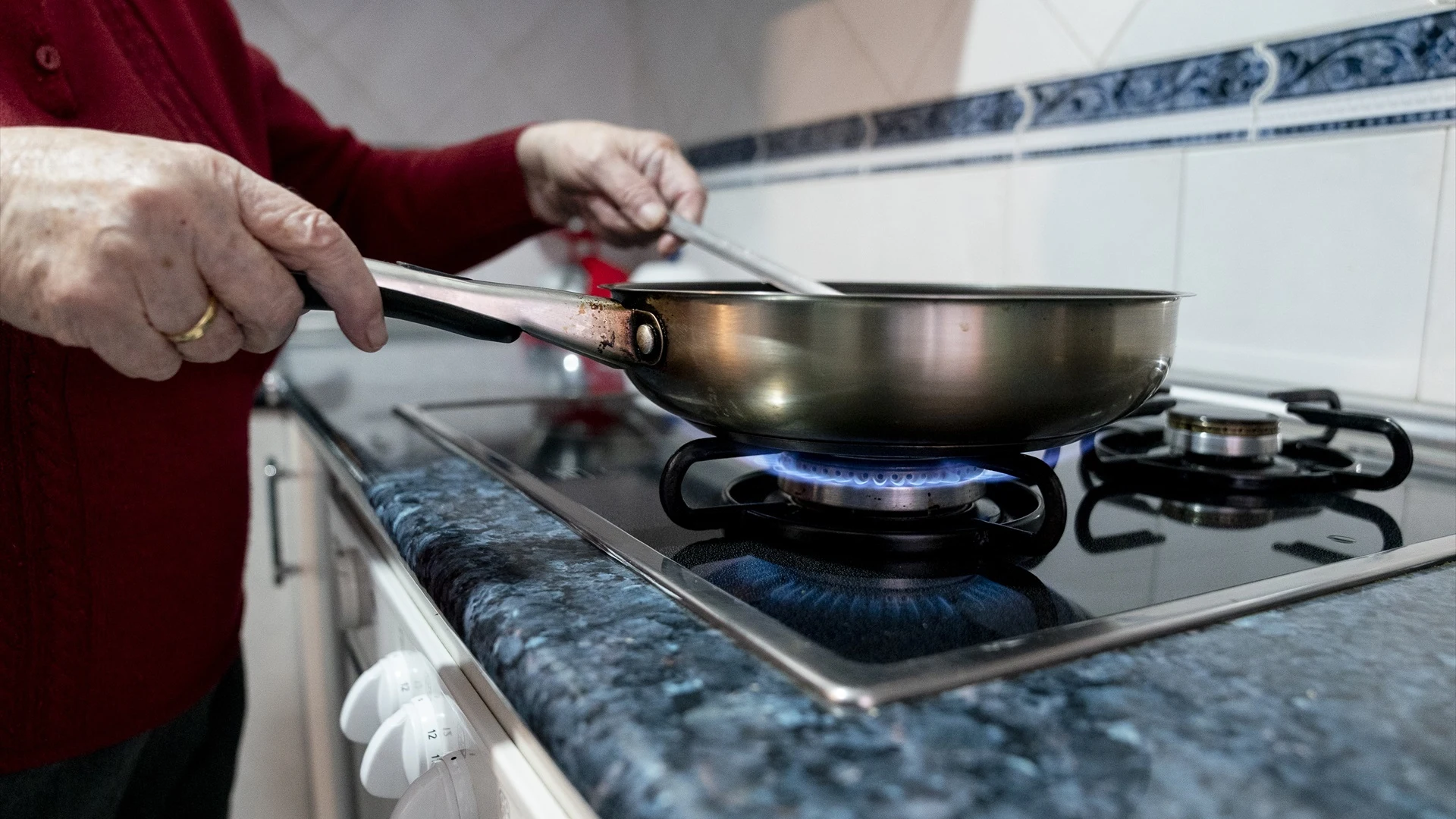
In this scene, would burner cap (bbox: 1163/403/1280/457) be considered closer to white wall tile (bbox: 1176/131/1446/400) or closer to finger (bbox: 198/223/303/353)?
white wall tile (bbox: 1176/131/1446/400)

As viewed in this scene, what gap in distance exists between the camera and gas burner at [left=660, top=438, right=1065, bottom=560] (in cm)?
42

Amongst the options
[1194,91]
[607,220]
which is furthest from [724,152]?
[1194,91]

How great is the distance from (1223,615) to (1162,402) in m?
0.31

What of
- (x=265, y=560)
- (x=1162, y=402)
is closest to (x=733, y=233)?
(x=265, y=560)

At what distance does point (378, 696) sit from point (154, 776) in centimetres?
32

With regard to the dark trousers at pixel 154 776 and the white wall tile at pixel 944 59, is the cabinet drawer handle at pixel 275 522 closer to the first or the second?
the dark trousers at pixel 154 776

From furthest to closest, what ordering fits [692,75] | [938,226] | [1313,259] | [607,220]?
[692,75] < [938,226] < [607,220] < [1313,259]

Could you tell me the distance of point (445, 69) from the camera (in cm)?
164

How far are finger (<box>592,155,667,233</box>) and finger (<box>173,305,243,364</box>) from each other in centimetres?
40

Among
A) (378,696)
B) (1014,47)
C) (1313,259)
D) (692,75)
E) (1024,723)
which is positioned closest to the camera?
(1024,723)

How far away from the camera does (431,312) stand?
40 centimetres

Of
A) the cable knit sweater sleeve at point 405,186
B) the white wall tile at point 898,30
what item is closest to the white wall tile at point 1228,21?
the white wall tile at point 898,30

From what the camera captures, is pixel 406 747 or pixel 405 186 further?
pixel 405 186

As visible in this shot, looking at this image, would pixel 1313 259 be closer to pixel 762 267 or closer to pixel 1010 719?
pixel 762 267
